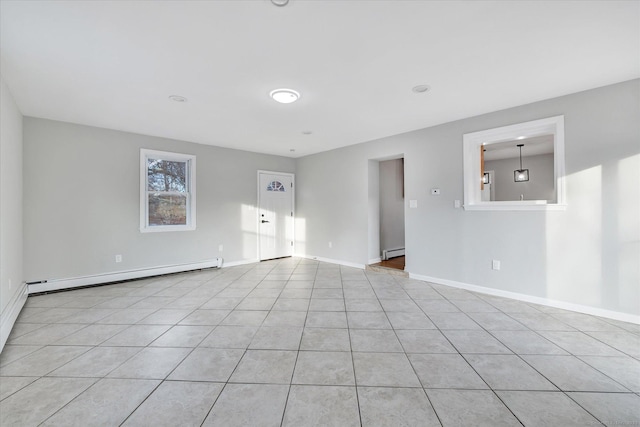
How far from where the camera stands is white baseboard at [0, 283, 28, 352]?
2.34 meters

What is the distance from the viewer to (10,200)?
2.97 metres

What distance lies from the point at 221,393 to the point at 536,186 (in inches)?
320

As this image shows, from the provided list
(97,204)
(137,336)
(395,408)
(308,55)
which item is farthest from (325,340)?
(97,204)

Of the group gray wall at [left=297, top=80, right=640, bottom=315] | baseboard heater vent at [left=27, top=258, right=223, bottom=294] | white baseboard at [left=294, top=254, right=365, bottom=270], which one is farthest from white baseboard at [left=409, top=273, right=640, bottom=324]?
baseboard heater vent at [left=27, top=258, right=223, bottom=294]

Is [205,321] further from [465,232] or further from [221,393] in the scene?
[465,232]

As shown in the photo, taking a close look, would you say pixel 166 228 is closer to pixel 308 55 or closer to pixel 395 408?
pixel 308 55

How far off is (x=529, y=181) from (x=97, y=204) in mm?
9286

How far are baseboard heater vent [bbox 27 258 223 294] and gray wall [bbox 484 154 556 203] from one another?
7.42 m

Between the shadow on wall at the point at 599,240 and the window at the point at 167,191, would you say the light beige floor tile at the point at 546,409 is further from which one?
the window at the point at 167,191

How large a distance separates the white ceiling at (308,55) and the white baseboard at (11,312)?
2320 millimetres

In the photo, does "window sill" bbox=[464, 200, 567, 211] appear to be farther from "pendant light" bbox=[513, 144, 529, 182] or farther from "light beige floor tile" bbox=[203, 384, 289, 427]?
"pendant light" bbox=[513, 144, 529, 182]

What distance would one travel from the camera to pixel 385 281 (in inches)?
170

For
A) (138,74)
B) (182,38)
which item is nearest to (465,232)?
(182,38)

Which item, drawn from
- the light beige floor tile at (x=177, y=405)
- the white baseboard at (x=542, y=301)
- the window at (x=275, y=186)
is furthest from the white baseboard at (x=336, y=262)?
the light beige floor tile at (x=177, y=405)
